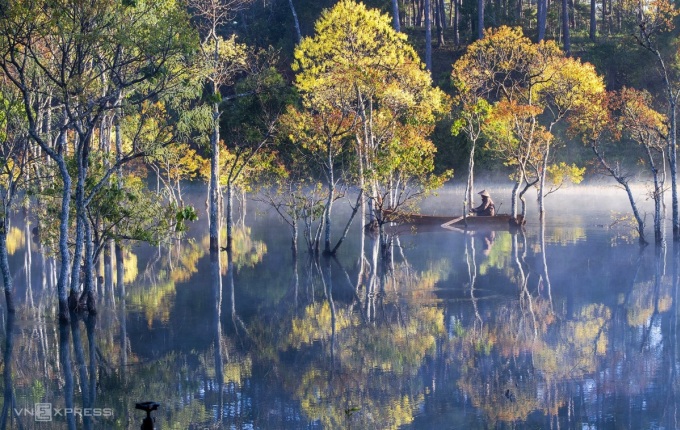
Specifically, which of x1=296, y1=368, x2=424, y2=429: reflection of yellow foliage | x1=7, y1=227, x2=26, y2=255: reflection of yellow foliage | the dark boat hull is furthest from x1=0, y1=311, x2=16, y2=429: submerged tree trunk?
the dark boat hull

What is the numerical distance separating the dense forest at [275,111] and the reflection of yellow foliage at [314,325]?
3.64 metres

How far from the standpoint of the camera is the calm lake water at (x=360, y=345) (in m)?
13.7

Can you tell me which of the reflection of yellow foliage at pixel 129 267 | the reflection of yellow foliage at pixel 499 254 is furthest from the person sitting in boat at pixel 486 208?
the reflection of yellow foliage at pixel 129 267

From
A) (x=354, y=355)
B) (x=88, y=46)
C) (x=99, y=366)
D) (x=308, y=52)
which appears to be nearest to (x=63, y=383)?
(x=99, y=366)

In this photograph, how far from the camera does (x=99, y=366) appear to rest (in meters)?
16.8

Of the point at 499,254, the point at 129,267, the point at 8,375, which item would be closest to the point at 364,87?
the point at 499,254

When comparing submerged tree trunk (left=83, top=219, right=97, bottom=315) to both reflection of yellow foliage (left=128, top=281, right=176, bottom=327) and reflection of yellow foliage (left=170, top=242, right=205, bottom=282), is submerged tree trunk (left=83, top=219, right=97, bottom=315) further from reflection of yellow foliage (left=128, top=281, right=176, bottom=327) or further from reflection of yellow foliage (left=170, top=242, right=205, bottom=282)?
reflection of yellow foliage (left=170, top=242, right=205, bottom=282)

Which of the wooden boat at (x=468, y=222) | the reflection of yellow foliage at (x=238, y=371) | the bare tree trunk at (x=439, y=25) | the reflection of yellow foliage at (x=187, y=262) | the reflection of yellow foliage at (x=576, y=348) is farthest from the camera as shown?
the bare tree trunk at (x=439, y=25)

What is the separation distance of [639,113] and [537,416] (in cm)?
2501

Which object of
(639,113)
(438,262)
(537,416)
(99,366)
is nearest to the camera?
(537,416)

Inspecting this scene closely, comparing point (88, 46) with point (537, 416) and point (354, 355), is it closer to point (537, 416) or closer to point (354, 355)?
point (354, 355)

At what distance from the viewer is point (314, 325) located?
2103 centimetres

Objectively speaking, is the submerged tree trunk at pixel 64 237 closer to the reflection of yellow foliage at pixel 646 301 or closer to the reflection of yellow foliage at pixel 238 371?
the reflection of yellow foliage at pixel 238 371

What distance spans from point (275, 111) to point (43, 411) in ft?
108
